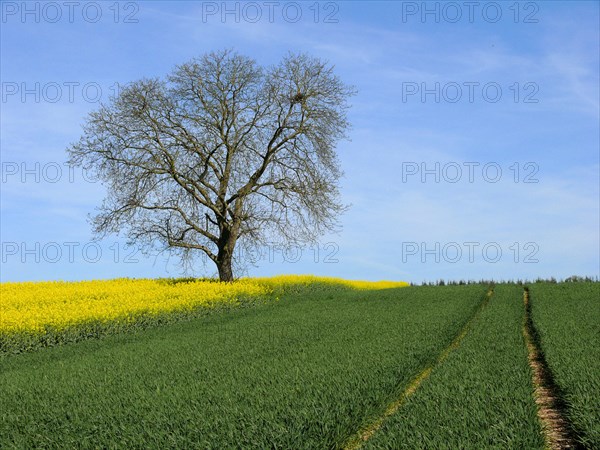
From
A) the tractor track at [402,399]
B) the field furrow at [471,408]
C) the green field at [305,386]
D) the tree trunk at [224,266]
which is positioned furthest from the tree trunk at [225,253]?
the field furrow at [471,408]

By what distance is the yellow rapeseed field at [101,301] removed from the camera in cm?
2061

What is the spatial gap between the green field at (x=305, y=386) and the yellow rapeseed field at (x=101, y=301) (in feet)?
4.21

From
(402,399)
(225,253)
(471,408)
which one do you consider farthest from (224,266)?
(471,408)

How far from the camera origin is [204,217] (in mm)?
33062

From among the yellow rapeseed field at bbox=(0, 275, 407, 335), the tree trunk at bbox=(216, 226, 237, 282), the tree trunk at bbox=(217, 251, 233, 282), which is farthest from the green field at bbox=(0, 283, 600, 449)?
the tree trunk at bbox=(217, 251, 233, 282)

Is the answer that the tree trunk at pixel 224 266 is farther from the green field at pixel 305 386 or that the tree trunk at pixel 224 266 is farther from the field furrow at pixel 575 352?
the field furrow at pixel 575 352

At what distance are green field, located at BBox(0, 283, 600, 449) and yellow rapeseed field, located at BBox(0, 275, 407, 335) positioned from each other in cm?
128

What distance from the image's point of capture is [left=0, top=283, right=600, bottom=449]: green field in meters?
8.02

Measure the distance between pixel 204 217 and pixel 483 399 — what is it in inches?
988

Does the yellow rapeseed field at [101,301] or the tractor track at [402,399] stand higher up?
the yellow rapeseed field at [101,301]

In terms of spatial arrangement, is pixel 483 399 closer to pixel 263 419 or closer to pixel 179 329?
pixel 263 419

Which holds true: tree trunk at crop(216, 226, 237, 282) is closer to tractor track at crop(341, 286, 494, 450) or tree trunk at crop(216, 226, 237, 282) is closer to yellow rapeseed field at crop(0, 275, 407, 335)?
yellow rapeseed field at crop(0, 275, 407, 335)

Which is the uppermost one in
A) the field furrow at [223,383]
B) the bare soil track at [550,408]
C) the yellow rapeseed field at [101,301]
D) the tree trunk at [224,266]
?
the tree trunk at [224,266]

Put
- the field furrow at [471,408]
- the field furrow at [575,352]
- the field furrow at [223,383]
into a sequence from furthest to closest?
the field furrow at [575,352] → the field furrow at [223,383] → the field furrow at [471,408]
